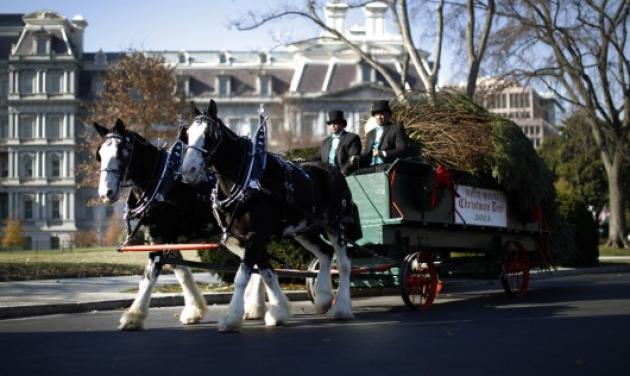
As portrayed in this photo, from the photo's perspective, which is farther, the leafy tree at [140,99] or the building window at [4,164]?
the building window at [4,164]

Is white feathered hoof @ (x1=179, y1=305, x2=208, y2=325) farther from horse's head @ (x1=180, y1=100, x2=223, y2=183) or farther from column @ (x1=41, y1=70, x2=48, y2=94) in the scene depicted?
column @ (x1=41, y1=70, x2=48, y2=94)

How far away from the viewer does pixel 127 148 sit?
9.95 meters

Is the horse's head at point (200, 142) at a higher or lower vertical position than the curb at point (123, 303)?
higher

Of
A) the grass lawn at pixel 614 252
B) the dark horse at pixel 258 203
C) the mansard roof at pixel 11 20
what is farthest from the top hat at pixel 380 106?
the mansard roof at pixel 11 20

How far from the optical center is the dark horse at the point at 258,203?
30.8 ft

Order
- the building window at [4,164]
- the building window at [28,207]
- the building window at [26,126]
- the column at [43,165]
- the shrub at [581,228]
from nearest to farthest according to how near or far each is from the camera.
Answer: the shrub at [581,228] < the building window at [28,207] < the building window at [26,126] < the column at [43,165] < the building window at [4,164]

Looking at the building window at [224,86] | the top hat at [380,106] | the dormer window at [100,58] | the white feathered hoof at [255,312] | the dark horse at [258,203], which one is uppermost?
the dormer window at [100,58]

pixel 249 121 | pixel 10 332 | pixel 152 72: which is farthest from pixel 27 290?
pixel 249 121

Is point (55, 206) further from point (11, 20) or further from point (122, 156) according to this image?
point (122, 156)

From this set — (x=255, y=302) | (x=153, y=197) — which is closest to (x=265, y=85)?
(x=255, y=302)

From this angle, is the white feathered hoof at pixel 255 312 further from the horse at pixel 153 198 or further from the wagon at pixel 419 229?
the wagon at pixel 419 229

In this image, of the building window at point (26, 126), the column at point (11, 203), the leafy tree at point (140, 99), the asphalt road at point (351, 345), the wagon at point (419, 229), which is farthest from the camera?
the building window at point (26, 126)

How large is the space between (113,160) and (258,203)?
1637mm

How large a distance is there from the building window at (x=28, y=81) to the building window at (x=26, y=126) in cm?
262
